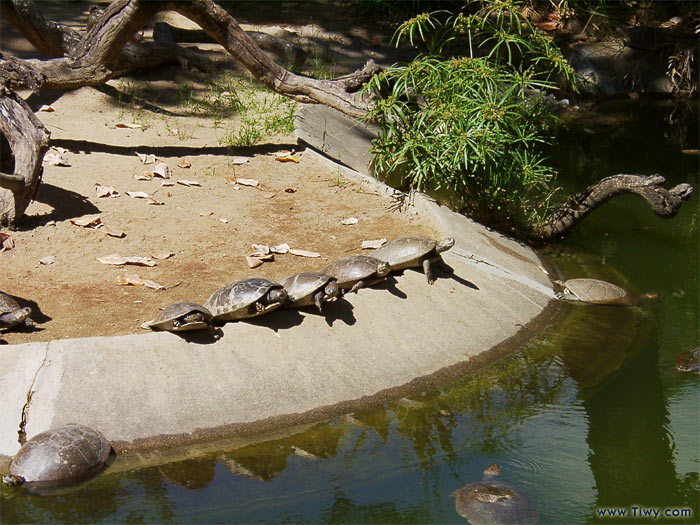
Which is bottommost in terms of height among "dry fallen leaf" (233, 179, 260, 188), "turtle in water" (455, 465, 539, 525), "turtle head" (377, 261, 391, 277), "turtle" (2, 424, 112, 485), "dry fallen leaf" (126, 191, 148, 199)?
"turtle" (2, 424, 112, 485)

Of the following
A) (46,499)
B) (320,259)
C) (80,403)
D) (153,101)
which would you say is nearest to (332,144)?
(153,101)

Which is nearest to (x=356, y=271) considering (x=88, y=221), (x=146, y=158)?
(x=88, y=221)

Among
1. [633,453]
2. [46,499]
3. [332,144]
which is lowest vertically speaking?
[46,499]

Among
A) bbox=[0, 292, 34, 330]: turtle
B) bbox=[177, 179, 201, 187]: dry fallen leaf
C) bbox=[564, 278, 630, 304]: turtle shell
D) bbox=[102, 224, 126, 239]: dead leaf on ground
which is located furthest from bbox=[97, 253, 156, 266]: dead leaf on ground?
bbox=[564, 278, 630, 304]: turtle shell

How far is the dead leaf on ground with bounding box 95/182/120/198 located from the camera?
8.61m

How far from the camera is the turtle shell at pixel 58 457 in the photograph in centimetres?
511

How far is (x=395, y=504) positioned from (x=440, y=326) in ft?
7.28

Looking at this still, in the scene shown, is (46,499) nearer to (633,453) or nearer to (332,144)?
(633,453)

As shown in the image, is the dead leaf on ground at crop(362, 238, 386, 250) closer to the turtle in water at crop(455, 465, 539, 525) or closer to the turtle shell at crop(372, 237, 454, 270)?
the turtle shell at crop(372, 237, 454, 270)

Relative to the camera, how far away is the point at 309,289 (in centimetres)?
648

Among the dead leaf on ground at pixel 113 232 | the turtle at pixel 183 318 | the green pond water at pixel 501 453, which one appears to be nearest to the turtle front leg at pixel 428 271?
the green pond water at pixel 501 453

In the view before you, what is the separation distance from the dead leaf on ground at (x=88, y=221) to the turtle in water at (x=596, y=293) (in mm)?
4591

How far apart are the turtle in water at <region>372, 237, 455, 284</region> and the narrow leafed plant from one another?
1035mm

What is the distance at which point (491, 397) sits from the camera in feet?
21.7
